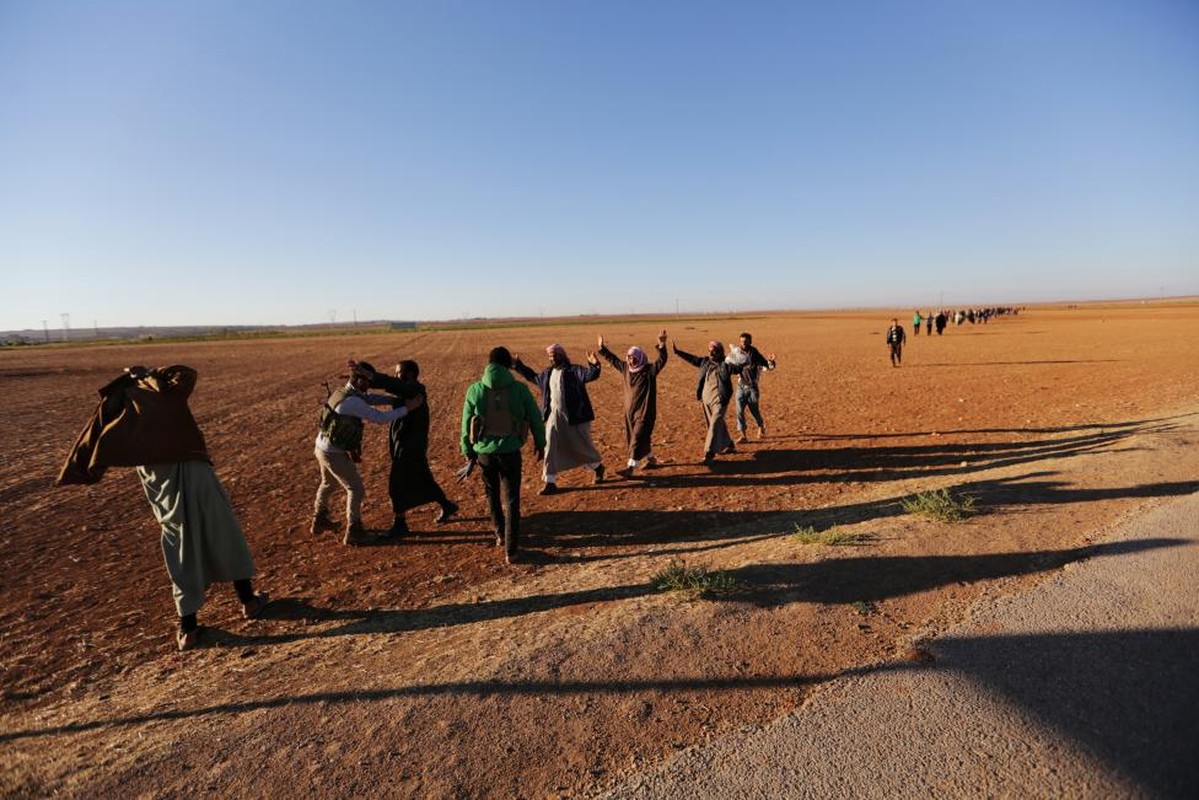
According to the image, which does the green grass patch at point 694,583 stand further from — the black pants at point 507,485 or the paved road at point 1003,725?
the black pants at point 507,485

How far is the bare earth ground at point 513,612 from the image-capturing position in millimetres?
2902

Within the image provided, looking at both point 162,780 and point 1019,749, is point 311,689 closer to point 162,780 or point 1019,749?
point 162,780

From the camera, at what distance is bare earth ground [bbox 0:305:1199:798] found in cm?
290

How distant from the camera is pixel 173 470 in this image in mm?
4168

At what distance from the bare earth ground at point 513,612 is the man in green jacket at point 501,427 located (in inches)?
29.9

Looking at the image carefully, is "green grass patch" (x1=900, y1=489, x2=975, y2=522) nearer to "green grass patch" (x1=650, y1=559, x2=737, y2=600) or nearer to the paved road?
the paved road

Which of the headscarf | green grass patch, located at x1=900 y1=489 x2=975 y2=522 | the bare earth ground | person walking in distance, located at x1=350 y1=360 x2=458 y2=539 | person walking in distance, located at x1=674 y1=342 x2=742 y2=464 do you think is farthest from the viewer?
person walking in distance, located at x1=674 y1=342 x2=742 y2=464

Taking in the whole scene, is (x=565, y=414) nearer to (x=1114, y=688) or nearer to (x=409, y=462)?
(x=409, y=462)

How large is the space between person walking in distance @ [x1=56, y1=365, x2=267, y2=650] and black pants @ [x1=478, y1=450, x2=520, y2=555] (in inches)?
79.9

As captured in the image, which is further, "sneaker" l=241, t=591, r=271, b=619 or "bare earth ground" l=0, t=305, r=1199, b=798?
"sneaker" l=241, t=591, r=271, b=619

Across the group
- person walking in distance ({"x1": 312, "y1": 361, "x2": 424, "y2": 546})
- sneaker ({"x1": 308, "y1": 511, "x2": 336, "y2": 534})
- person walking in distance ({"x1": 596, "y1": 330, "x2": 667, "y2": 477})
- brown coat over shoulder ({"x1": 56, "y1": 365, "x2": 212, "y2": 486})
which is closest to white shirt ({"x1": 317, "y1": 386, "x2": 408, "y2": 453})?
person walking in distance ({"x1": 312, "y1": 361, "x2": 424, "y2": 546})

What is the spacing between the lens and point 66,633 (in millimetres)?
4473

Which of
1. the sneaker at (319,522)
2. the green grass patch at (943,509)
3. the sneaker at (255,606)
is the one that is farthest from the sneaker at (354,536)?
the green grass patch at (943,509)

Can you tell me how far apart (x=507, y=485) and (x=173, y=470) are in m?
2.52
